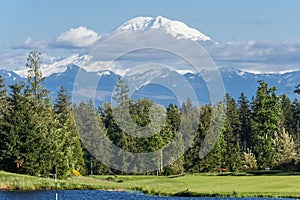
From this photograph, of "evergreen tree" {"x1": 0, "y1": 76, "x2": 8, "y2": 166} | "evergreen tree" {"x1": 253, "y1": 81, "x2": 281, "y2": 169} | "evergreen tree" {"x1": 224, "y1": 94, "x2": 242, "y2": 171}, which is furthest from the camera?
"evergreen tree" {"x1": 224, "y1": 94, "x2": 242, "y2": 171}

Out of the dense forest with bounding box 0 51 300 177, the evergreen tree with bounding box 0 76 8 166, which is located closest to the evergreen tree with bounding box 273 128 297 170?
the dense forest with bounding box 0 51 300 177

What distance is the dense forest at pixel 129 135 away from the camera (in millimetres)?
81625

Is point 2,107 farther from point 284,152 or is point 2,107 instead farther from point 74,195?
point 74,195

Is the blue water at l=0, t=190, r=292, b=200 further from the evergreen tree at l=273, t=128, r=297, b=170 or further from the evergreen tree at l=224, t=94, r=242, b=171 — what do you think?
the evergreen tree at l=224, t=94, r=242, b=171

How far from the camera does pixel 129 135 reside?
114 metres

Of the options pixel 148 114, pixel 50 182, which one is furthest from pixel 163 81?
pixel 50 182

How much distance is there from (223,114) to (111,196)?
198ft

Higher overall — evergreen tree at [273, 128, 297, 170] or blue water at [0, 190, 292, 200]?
evergreen tree at [273, 128, 297, 170]

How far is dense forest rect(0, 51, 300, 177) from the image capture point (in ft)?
268

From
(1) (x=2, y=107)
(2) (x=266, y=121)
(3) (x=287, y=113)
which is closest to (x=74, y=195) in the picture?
(1) (x=2, y=107)

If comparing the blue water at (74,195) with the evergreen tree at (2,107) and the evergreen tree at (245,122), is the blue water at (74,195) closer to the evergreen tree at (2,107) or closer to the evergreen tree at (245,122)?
the evergreen tree at (2,107)

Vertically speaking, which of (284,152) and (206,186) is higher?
(284,152)

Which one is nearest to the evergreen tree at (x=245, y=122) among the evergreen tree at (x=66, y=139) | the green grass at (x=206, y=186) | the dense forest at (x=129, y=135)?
the dense forest at (x=129, y=135)

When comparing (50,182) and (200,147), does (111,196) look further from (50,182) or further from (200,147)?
(200,147)
